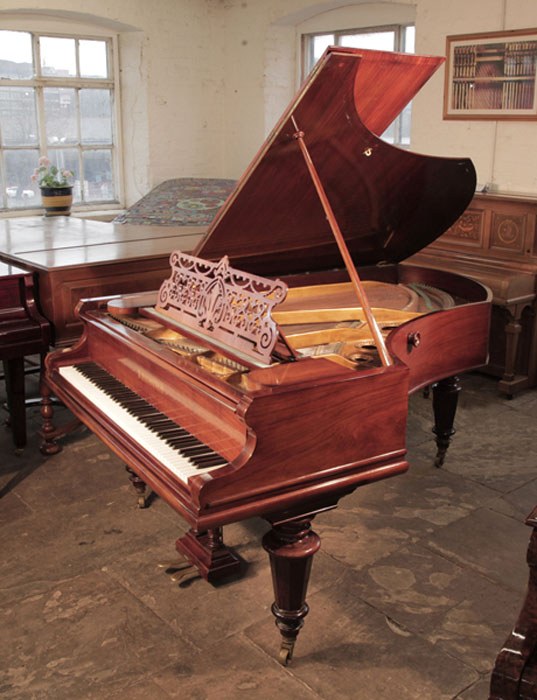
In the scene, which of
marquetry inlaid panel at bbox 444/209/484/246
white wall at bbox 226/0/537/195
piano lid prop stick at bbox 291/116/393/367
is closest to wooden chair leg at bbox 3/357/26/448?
piano lid prop stick at bbox 291/116/393/367

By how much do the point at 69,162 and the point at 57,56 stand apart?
101 centimetres

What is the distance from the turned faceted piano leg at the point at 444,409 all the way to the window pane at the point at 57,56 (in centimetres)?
544

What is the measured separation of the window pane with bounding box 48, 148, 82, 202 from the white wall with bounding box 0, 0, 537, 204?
521 mm

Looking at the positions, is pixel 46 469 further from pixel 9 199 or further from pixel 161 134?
pixel 161 134

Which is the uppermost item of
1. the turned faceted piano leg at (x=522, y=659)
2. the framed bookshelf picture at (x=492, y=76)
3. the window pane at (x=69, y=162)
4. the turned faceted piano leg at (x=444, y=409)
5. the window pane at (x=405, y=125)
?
the framed bookshelf picture at (x=492, y=76)

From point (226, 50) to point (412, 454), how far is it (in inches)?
215

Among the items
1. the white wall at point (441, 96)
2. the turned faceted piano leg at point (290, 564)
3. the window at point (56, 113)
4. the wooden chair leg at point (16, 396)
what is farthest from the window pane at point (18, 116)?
the turned faceted piano leg at point (290, 564)

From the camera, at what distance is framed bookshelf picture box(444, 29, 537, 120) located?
4902 mm

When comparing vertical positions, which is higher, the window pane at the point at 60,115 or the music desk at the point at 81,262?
the window pane at the point at 60,115

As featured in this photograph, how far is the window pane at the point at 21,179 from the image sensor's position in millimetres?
7184

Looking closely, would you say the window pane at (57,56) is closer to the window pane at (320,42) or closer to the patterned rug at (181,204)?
the patterned rug at (181,204)

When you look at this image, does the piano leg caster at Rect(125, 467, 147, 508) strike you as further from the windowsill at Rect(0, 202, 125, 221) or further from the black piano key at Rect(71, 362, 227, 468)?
the windowsill at Rect(0, 202, 125, 221)

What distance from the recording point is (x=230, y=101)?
25.8ft

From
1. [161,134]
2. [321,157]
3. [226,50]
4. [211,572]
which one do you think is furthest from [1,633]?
[226,50]
